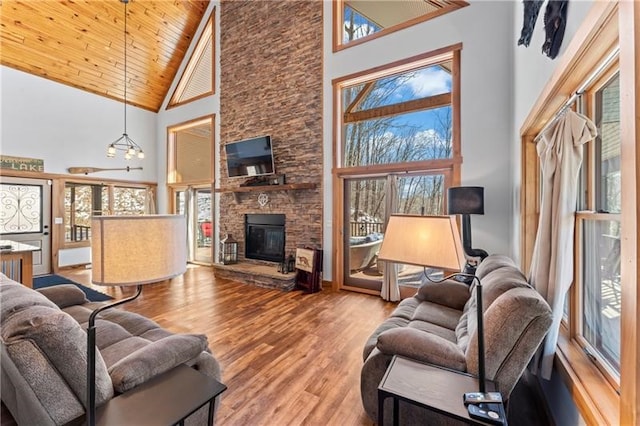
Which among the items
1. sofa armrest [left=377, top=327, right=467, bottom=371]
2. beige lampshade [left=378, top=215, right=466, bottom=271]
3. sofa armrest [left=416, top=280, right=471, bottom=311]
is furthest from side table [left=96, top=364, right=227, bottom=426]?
sofa armrest [left=416, top=280, right=471, bottom=311]

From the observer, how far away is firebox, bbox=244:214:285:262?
5.53m

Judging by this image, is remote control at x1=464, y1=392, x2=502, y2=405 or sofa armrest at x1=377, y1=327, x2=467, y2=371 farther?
sofa armrest at x1=377, y1=327, x2=467, y2=371

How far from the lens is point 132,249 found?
1223 mm

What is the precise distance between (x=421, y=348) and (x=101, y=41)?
7.89m

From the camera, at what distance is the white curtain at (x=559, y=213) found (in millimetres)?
1620

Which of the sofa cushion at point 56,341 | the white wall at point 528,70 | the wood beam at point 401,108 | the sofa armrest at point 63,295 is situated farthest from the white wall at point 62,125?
the white wall at point 528,70

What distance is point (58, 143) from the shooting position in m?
6.10

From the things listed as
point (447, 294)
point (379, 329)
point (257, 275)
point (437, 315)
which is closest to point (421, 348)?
point (379, 329)

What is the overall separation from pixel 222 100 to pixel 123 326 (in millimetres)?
5413

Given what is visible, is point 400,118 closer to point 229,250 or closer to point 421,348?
point 421,348

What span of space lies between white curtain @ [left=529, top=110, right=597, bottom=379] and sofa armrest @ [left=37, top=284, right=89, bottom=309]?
362cm

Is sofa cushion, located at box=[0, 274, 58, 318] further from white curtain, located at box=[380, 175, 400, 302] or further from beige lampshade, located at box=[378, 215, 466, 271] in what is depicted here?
white curtain, located at box=[380, 175, 400, 302]

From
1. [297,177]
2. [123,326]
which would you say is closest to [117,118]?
[297,177]

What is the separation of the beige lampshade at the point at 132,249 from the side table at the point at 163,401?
19.8 inches
